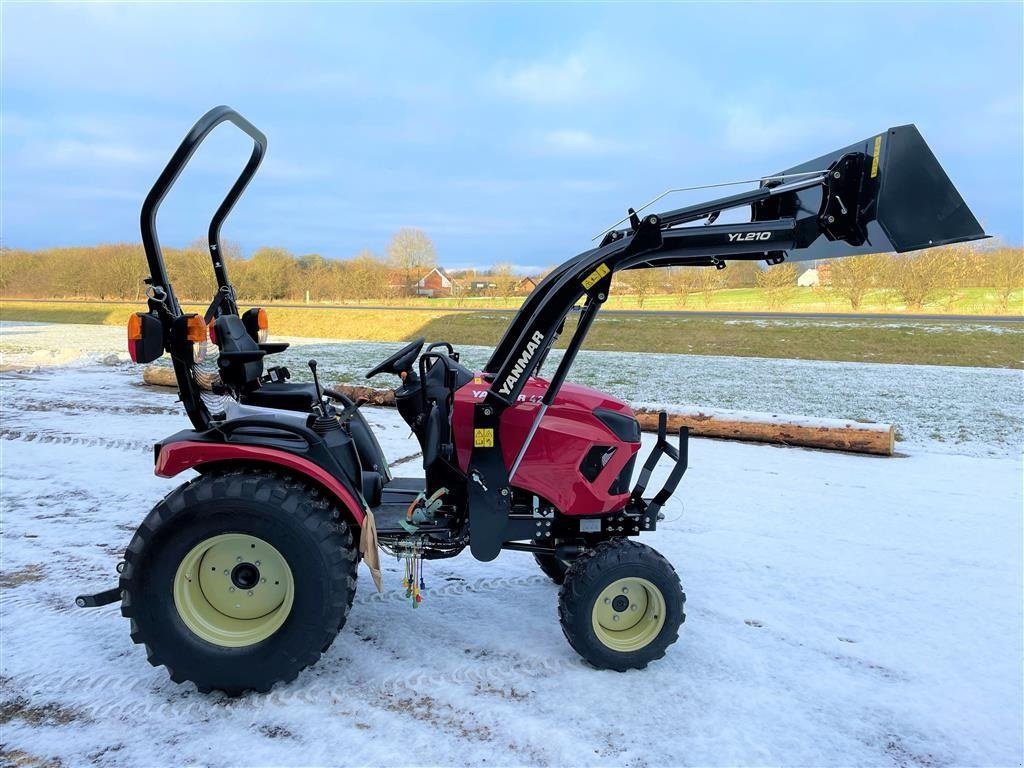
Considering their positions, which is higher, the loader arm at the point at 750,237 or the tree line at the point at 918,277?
the tree line at the point at 918,277

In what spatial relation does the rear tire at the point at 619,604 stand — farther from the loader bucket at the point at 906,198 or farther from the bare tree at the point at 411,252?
the bare tree at the point at 411,252

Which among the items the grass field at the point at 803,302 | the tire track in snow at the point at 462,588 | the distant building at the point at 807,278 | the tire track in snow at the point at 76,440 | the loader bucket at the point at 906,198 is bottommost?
the tire track in snow at the point at 462,588

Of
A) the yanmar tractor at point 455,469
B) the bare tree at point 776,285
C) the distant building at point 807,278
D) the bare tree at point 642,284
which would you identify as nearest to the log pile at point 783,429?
the yanmar tractor at point 455,469

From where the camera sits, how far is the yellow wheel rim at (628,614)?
3102 mm

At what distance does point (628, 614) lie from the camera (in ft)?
10.4

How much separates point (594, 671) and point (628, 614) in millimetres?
302

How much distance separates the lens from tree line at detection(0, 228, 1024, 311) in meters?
25.1

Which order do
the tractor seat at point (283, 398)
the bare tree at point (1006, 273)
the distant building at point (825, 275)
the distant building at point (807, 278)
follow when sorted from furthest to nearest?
the distant building at point (807, 278), the distant building at point (825, 275), the bare tree at point (1006, 273), the tractor seat at point (283, 398)

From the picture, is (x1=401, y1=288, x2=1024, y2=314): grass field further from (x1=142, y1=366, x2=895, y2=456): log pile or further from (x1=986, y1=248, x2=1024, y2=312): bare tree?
(x1=142, y1=366, x2=895, y2=456): log pile

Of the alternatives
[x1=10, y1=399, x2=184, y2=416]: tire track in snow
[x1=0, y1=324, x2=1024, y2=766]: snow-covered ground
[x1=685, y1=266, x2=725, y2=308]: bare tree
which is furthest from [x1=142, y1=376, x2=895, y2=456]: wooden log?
[x1=685, y1=266, x2=725, y2=308]: bare tree

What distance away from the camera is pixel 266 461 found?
115 inches

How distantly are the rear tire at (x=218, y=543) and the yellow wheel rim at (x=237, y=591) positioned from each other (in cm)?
1

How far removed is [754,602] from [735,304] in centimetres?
2815

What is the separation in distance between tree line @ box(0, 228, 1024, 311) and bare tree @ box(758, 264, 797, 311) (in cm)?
5
